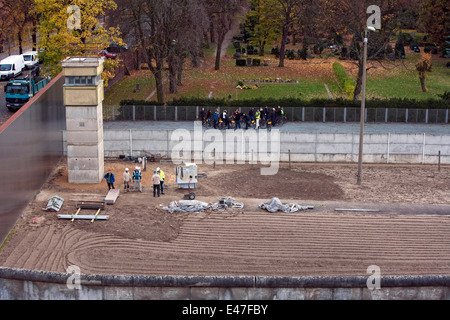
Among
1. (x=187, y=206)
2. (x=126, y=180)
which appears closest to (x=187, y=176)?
(x=126, y=180)

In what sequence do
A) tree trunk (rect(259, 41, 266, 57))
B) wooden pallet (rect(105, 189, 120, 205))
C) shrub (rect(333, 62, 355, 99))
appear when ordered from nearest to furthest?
wooden pallet (rect(105, 189, 120, 205)) → shrub (rect(333, 62, 355, 99)) → tree trunk (rect(259, 41, 266, 57))

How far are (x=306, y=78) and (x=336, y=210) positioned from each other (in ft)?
115

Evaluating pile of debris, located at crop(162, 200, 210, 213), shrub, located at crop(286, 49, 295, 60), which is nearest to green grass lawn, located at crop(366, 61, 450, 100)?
shrub, located at crop(286, 49, 295, 60)

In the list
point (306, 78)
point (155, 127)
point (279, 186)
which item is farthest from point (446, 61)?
point (279, 186)

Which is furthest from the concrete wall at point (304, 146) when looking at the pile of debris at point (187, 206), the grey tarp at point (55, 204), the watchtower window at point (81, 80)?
the grey tarp at point (55, 204)

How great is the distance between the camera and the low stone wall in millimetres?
14594

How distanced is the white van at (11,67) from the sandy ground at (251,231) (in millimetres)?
20972

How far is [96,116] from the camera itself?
33594 mm

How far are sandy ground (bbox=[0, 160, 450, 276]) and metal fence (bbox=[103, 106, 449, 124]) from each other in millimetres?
11266

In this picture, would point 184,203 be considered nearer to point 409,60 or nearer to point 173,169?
point 173,169

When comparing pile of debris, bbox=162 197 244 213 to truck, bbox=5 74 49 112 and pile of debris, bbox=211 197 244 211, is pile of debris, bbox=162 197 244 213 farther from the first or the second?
truck, bbox=5 74 49 112

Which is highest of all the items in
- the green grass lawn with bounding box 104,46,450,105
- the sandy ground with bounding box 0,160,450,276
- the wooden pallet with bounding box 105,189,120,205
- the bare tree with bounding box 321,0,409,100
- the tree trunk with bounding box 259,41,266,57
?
the bare tree with bounding box 321,0,409,100

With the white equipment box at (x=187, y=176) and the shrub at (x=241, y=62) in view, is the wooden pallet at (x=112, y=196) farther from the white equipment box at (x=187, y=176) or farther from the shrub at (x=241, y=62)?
the shrub at (x=241, y=62)

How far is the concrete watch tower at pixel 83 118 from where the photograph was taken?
109 ft
